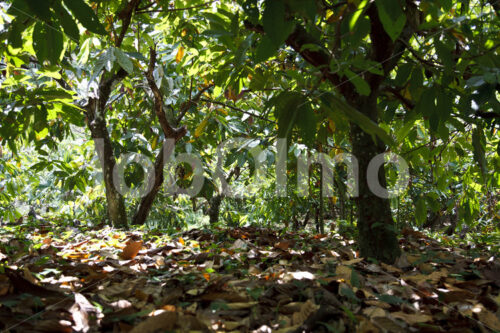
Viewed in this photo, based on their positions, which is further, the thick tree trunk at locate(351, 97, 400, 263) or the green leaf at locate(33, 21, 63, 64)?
the thick tree trunk at locate(351, 97, 400, 263)

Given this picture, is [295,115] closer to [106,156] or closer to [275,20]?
[275,20]

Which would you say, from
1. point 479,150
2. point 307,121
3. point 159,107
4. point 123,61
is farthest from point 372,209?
point 159,107

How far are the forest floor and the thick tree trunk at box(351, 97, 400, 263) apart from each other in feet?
0.21

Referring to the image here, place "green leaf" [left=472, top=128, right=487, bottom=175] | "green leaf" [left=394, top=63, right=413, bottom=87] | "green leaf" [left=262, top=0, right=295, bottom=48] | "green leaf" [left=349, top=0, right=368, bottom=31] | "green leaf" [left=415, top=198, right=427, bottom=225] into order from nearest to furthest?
"green leaf" [left=262, top=0, right=295, bottom=48] < "green leaf" [left=349, top=0, right=368, bottom=31] < "green leaf" [left=394, top=63, right=413, bottom=87] < "green leaf" [left=472, top=128, right=487, bottom=175] < "green leaf" [left=415, top=198, right=427, bottom=225]

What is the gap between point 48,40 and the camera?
91cm

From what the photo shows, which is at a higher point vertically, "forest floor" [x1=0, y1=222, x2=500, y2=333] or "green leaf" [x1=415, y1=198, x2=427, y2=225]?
"green leaf" [x1=415, y1=198, x2=427, y2=225]

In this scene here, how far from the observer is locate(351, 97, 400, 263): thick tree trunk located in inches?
55.7

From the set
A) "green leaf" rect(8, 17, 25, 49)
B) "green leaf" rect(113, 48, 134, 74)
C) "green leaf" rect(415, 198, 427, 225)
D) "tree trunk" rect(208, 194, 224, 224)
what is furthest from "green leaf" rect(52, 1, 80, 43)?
"tree trunk" rect(208, 194, 224, 224)

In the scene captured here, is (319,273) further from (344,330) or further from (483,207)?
(483,207)

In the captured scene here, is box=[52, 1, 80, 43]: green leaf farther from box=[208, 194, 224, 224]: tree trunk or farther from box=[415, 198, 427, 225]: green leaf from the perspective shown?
box=[208, 194, 224, 224]: tree trunk

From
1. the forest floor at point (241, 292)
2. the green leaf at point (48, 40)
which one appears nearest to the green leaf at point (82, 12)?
the green leaf at point (48, 40)

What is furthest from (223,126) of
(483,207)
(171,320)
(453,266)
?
(483,207)

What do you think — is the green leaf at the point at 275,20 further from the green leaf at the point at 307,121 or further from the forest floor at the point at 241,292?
the forest floor at the point at 241,292

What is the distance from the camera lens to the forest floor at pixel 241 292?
80 centimetres
